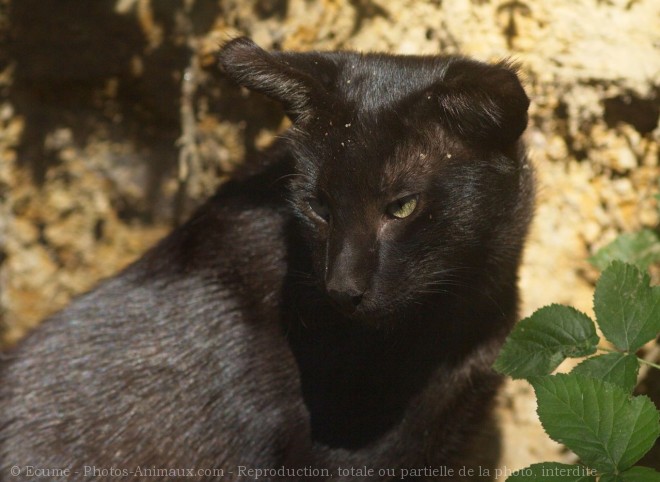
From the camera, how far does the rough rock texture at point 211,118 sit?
321cm

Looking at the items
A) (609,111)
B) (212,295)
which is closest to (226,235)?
(212,295)

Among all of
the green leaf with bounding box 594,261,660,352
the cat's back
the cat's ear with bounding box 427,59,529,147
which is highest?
the cat's ear with bounding box 427,59,529,147

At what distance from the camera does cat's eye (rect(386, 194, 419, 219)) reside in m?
2.35

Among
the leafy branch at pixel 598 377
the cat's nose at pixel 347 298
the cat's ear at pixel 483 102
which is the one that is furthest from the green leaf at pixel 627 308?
the cat's nose at pixel 347 298

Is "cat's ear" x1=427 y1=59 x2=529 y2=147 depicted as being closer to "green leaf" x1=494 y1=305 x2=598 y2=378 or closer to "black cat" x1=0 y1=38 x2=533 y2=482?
"black cat" x1=0 y1=38 x2=533 y2=482

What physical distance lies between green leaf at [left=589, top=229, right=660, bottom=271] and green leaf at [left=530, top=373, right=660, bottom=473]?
1019 mm

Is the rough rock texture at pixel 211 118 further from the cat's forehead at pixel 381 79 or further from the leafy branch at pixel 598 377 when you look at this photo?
the leafy branch at pixel 598 377

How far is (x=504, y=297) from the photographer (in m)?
2.80

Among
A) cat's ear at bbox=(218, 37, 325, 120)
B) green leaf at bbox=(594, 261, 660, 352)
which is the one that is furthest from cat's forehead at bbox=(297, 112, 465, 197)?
green leaf at bbox=(594, 261, 660, 352)

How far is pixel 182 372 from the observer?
9.12ft

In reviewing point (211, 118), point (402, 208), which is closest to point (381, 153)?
point (402, 208)

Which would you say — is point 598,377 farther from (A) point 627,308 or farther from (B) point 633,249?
(B) point 633,249

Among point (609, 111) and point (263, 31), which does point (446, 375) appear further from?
point (263, 31)

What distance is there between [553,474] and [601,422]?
17cm
